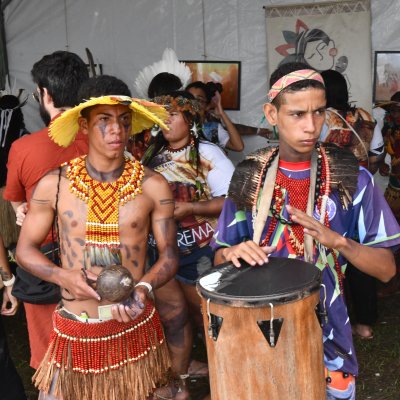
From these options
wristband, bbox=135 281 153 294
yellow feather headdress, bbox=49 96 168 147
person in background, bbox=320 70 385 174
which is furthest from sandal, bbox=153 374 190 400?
person in background, bbox=320 70 385 174

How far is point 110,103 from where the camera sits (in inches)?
112

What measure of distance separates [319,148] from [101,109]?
0.99m

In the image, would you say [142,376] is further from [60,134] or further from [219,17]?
[219,17]

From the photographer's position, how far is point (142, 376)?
3.09 meters

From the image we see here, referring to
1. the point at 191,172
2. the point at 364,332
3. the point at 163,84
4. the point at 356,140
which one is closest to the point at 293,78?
the point at 191,172

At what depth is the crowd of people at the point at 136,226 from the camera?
2.61 meters

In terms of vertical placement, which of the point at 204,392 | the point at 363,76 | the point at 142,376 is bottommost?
the point at 204,392

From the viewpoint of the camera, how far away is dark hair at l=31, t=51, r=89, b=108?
3.49 metres

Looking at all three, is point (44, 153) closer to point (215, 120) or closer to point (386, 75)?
point (215, 120)

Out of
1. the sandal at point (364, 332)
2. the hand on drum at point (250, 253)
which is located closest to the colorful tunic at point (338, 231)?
the hand on drum at point (250, 253)

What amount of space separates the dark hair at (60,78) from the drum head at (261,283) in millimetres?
1464

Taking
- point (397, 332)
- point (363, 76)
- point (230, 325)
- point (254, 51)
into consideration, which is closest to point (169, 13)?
point (254, 51)

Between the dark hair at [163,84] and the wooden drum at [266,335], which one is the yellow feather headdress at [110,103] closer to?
the wooden drum at [266,335]

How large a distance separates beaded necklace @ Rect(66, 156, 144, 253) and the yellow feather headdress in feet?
0.49
